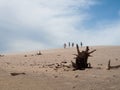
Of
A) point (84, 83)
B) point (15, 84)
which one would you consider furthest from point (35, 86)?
point (84, 83)

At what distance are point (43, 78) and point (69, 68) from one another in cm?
352

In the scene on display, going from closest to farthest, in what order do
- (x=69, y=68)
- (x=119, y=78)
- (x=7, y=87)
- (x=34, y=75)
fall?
(x=7, y=87) → (x=119, y=78) → (x=34, y=75) → (x=69, y=68)

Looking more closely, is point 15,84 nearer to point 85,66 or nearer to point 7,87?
point 7,87

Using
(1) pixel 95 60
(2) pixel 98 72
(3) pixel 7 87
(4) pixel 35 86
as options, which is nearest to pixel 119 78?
(2) pixel 98 72

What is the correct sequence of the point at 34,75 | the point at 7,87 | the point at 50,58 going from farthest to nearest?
the point at 50,58, the point at 34,75, the point at 7,87

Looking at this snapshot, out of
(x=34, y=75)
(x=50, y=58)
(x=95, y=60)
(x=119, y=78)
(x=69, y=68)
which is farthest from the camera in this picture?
(x=50, y=58)

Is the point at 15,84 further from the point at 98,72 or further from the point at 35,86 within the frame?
the point at 98,72

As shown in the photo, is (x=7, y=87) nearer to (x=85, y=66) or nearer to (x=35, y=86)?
(x=35, y=86)

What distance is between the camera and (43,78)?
15.3 m

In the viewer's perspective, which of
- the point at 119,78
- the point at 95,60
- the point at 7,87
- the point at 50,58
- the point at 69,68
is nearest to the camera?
the point at 7,87

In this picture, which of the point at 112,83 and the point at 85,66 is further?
the point at 85,66

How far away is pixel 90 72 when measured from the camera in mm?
16922

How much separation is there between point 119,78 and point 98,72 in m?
2.15

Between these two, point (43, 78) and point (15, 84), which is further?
point (43, 78)
